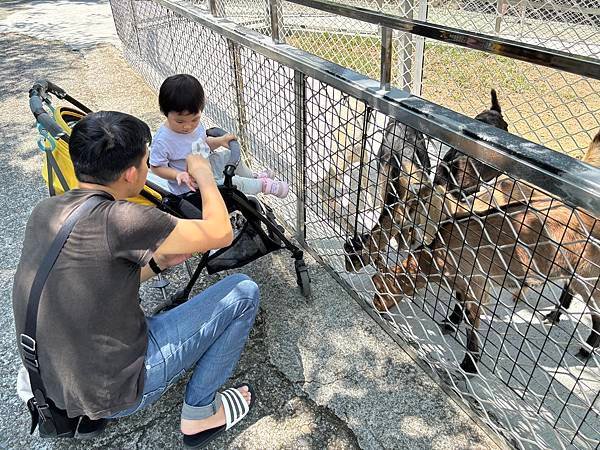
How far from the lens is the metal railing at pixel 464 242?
71.6 inches

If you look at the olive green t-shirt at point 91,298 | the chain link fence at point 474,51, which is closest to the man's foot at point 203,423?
the olive green t-shirt at point 91,298

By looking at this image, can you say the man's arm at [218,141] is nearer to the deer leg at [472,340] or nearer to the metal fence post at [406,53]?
the deer leg at [472,340]

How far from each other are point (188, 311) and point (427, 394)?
1.22 m

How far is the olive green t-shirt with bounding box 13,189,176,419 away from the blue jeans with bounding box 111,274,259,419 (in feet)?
0.53

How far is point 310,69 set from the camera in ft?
8.61

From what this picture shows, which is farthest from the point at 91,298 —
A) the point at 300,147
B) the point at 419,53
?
the point at 419,53

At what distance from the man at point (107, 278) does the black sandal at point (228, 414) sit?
11.9 inches

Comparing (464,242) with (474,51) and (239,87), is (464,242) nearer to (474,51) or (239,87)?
(239,87)

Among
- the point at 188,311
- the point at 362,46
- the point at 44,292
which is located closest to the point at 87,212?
the point at 44,292

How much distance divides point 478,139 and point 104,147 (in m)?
1.28

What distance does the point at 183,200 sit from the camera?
2.55 metres

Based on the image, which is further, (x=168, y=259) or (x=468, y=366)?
(x=468, y=366)

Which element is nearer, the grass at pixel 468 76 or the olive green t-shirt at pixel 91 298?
the olive green t-shirt at pixel 91 298

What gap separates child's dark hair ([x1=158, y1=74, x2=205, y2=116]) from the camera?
8.59ft
